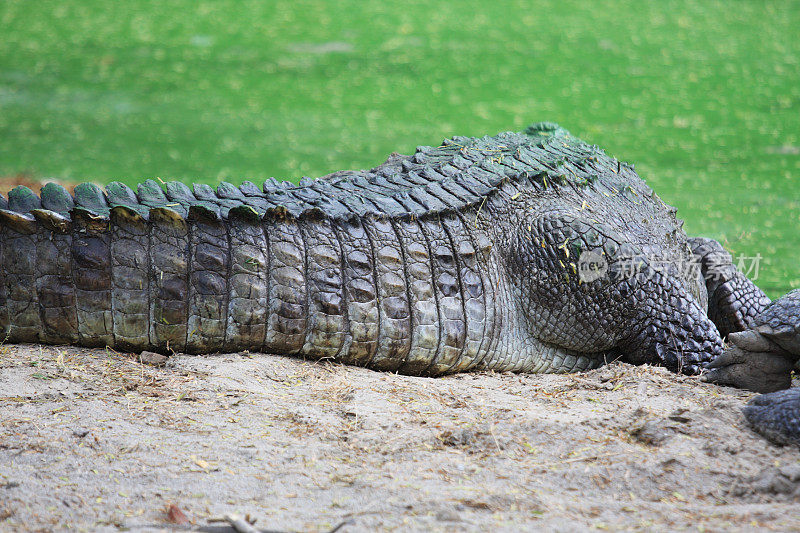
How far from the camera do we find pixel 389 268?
3812 mm

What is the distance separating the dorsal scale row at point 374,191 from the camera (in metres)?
3.48

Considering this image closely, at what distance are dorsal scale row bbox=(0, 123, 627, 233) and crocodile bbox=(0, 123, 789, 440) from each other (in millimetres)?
12

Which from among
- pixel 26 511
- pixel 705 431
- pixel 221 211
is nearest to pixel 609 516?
pixel 705 431

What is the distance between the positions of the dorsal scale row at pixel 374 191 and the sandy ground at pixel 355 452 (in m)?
0.69

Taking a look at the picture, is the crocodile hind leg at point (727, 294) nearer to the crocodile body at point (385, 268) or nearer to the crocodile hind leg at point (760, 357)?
the crocodile body at point (385, 268)

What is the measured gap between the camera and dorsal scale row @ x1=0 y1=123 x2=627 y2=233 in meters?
3.48

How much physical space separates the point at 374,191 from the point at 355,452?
1786mm

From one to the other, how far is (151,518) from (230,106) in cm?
937

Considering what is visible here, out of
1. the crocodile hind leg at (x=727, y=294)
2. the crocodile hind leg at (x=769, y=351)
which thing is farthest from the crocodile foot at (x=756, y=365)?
the crocodile hind leg at (x=727, y=294)

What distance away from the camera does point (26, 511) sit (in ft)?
7.24

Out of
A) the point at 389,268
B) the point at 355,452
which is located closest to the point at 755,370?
the point at 389,268

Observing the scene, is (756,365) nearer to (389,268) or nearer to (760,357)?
(760,357)

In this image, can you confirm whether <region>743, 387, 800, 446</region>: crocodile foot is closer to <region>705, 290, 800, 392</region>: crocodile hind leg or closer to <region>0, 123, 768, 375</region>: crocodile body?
<region>705, 290, 800, 392</region>: crocodile hind leg

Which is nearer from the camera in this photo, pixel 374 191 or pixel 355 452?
pixel 355 452
